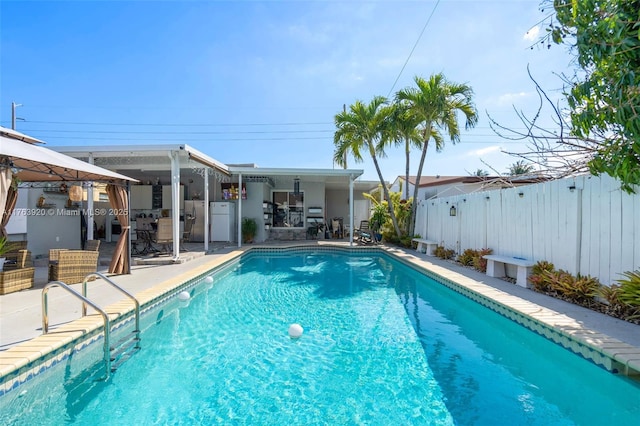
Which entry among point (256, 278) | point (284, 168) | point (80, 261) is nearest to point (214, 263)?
point (256, 278)

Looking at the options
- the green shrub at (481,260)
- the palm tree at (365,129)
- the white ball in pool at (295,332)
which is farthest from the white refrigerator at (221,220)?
the white ball in pool at (295,332)

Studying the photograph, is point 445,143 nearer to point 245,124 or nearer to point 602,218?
point 602,218

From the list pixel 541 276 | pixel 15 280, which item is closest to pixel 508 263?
pixel 541 276

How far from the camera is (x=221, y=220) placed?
1366 cm

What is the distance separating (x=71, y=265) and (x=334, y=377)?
522 cm

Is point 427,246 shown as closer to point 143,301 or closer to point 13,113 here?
point 143,301

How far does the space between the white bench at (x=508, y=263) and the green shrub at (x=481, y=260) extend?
8.0 inches

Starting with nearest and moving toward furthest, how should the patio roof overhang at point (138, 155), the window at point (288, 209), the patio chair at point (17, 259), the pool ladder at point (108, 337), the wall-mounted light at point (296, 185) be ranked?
the pool ladder at point (108, 337), the patio chair at point (17, 259), the patio roof overhang at point (138, 155), the wall-mounted light at point (296, 185), the window at point (288, 209)

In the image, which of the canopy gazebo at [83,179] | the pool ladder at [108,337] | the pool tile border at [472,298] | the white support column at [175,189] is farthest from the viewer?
the white support column at [175,189]

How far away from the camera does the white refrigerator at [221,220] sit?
1350 cm

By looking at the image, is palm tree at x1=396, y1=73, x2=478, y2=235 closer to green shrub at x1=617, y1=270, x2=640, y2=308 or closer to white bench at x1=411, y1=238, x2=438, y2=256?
white bench at x1=411, y1=238, x2=438, y2=256

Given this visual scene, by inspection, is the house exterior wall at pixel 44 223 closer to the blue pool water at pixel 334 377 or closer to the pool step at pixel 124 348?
the blue pool water at pixel 334 377

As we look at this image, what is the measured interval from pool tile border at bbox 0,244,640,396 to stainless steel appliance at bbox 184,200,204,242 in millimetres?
7625

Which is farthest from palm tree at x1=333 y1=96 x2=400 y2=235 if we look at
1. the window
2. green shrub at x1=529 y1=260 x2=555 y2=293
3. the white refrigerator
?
green shrub at x1=529 y1=260 x2=555 y2=293
